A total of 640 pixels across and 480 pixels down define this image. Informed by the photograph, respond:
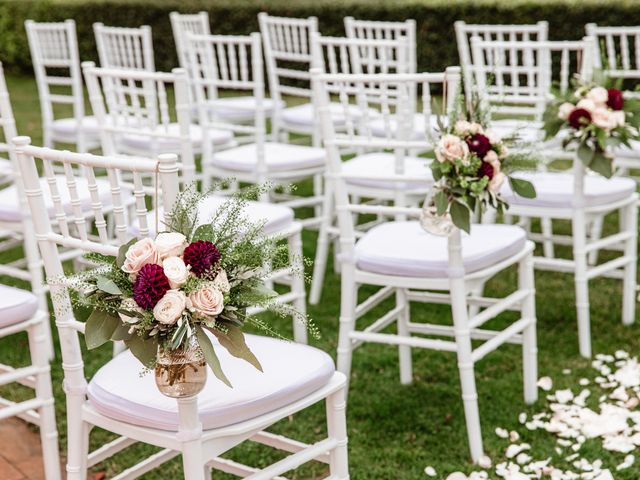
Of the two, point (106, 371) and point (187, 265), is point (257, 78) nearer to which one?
point (106, 371)

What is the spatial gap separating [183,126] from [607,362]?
192 centimetres

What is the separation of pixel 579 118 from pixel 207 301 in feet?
7.20

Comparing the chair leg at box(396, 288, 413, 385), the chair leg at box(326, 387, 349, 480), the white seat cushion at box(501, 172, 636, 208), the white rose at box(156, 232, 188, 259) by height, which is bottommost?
the chair leg at box(396, 288, 413, 385)

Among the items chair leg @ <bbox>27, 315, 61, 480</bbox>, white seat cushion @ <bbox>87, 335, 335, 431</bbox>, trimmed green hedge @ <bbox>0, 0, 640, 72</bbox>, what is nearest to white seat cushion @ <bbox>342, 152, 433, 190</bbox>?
chair leg @ <bbox>27, 315, 61, 480</bbox>

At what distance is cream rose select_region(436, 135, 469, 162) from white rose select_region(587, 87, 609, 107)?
3.36 feet

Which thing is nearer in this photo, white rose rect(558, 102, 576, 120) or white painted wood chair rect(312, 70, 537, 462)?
white painted wood chair rect(312, 70, 537, 462)

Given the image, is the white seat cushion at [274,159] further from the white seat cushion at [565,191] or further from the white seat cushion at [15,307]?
the white seat cushion at [15,307]

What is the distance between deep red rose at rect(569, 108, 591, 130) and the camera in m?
3.65

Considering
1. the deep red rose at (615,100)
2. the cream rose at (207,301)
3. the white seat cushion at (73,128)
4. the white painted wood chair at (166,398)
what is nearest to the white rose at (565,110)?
the deep red rose at (615,100)

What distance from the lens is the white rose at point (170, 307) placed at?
1914 millimetres

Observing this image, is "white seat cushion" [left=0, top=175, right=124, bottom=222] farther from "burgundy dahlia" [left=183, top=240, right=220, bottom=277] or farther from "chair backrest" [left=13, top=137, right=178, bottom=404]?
"burgundy dahlia" [left=183, top=240, right=220, bottom=277]

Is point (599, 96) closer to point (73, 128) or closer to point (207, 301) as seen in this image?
point (207, 301)

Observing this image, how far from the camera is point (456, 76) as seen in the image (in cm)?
293

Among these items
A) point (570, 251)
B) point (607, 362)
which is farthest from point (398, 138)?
point (570, 251)
